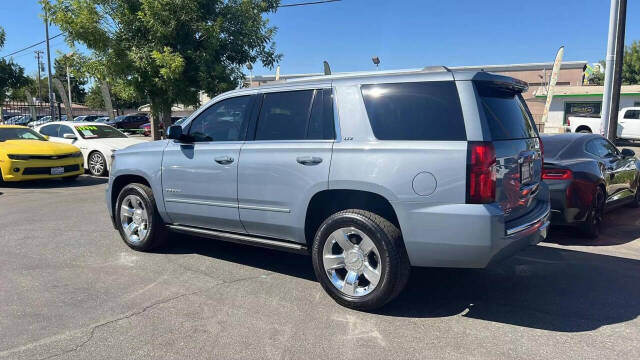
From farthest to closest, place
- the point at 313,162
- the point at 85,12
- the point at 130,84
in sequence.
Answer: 1. the point at 130,84
2. the point at 85,12
3. the point at 313,162

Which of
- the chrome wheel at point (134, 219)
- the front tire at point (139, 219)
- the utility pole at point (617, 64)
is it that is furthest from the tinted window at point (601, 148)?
the chrome wheel at point (134, 219)

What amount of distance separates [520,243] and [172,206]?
11.4ft

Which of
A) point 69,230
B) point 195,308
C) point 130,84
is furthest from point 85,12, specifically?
point 195,308

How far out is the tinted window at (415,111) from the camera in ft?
11.7

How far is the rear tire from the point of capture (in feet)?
19.5

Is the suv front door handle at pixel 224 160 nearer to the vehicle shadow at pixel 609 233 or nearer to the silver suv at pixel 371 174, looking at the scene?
the silver suv at pixel 371 174

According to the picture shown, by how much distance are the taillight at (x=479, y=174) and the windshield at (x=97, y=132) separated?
37.4 feet

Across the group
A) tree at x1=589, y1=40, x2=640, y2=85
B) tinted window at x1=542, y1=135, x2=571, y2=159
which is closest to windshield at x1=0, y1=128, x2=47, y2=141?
tinted window at x1=542, y1=135, x2=571, y2=159

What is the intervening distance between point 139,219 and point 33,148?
21.2 feet

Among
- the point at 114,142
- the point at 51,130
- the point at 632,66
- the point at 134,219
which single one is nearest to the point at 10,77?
the point at 51,130

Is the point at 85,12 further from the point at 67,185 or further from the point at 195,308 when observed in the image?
the point at 195,308

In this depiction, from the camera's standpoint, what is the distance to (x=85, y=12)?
41.0 ft

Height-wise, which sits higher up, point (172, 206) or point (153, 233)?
point (172, 206)

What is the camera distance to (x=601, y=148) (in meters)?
6.88
